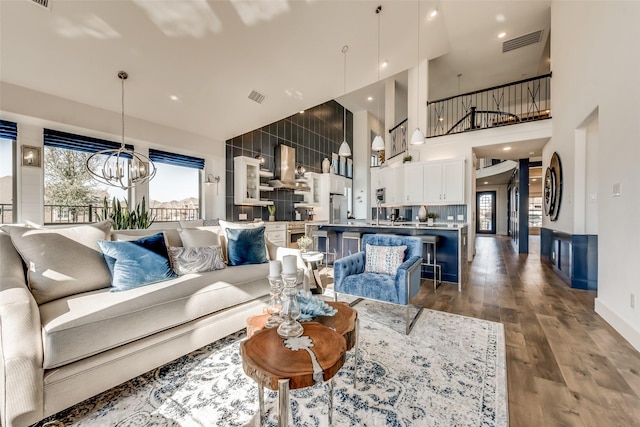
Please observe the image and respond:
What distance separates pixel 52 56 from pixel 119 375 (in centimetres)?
329

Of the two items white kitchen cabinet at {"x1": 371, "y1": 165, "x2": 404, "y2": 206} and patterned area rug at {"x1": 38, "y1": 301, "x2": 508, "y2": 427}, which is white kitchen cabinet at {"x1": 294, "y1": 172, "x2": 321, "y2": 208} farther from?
patterned area rug at {"x1": 38, "y1": 301, "x2": 508, "y2": 427}

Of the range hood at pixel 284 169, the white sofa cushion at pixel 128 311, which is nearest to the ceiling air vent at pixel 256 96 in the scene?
the range hood at pixel 284 169

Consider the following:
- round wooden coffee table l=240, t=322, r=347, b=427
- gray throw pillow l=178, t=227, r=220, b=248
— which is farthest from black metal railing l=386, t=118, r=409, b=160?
round wooden coffee table l=240, t=322, r=347, b=427

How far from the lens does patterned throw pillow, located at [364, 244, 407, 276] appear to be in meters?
2.94

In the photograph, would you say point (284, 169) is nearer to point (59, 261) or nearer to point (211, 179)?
point (211, 179)

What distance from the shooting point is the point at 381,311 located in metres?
3.00

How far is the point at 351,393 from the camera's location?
1660 millimetres

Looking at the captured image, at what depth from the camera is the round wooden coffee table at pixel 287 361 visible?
1.09 meters

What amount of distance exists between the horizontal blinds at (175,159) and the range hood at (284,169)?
1850 millimetres

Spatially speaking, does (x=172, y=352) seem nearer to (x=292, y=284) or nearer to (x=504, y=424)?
(x=292, y=284)

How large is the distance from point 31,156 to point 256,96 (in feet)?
9.90

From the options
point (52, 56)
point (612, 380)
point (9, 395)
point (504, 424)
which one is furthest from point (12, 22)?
point (612, 380)

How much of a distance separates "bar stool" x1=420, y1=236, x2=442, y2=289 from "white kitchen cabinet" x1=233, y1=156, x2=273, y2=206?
361 cm

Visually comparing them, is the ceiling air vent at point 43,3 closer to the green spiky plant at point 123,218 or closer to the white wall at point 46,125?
the white wall at point 46,125
